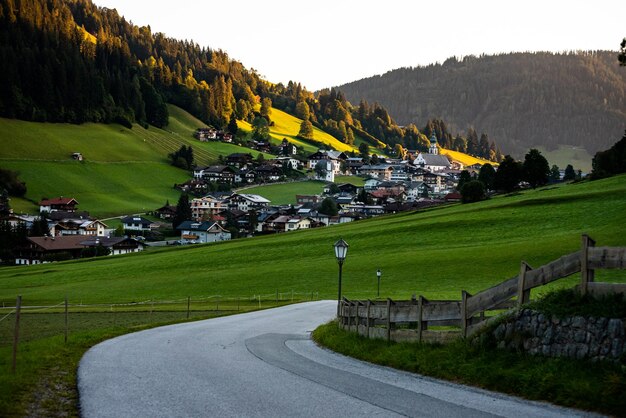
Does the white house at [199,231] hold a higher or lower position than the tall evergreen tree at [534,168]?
lower

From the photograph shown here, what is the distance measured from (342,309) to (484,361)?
42.1 feet

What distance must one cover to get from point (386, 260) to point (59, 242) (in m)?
88.7

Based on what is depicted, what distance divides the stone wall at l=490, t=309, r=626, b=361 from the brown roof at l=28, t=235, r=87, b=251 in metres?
130

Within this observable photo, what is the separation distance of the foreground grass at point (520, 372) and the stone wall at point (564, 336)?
213 mm

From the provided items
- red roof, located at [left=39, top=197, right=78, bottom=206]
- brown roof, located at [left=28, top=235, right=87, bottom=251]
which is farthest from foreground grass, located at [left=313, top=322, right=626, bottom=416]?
red roof, located at [left=39, top=197, right=78, bottom=206]

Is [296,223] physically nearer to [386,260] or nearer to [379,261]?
[379,261]

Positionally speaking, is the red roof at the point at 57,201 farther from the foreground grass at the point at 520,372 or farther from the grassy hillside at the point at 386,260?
the foreground grass at the point at 520,372

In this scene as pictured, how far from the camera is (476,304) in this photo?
16.3 metres

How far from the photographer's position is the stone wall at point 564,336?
12.4m

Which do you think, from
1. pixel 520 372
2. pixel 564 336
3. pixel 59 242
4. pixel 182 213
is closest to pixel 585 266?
pixel 564 336

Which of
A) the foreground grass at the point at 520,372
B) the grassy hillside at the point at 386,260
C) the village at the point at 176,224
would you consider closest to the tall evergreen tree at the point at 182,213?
the village at the point at 176,224

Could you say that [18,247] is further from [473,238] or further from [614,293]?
[614,293]

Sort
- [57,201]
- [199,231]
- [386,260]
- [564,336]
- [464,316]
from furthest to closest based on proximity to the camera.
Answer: [57,201]
[199,231]
[386,260]
[464,316]
[564,336]

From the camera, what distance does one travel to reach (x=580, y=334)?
42.8 feet
